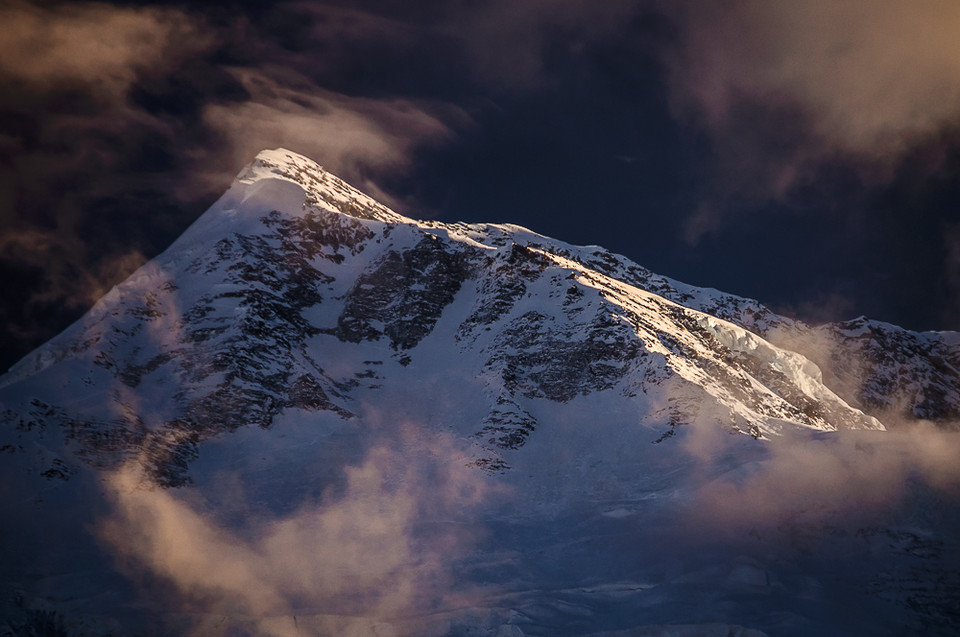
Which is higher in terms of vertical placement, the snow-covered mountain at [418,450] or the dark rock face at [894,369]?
the dark rock face at [894,369]

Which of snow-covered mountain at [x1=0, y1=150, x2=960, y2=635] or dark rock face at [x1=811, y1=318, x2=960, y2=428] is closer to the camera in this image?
snow-covered mountain at [x1=0, y1=150, x2=960, y2=635]

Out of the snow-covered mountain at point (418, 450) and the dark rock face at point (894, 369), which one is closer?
the snow-covered mountain at point (418, 450)

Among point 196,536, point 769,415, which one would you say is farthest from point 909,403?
point 196,536

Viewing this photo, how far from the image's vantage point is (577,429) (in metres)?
96.8

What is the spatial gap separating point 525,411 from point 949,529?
4708cm

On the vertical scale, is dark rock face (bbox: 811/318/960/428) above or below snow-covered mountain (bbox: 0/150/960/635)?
above

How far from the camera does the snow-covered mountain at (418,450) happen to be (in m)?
63.7

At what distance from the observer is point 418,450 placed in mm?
94375

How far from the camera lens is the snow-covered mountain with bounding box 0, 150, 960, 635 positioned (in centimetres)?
6369

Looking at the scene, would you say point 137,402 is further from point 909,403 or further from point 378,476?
point 909,403

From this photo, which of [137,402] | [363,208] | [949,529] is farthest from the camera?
[363,208]

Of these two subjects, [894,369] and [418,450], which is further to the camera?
[894,369]

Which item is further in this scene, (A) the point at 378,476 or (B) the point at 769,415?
(B) the point at 769,415

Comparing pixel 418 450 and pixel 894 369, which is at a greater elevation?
pixel 894 369
